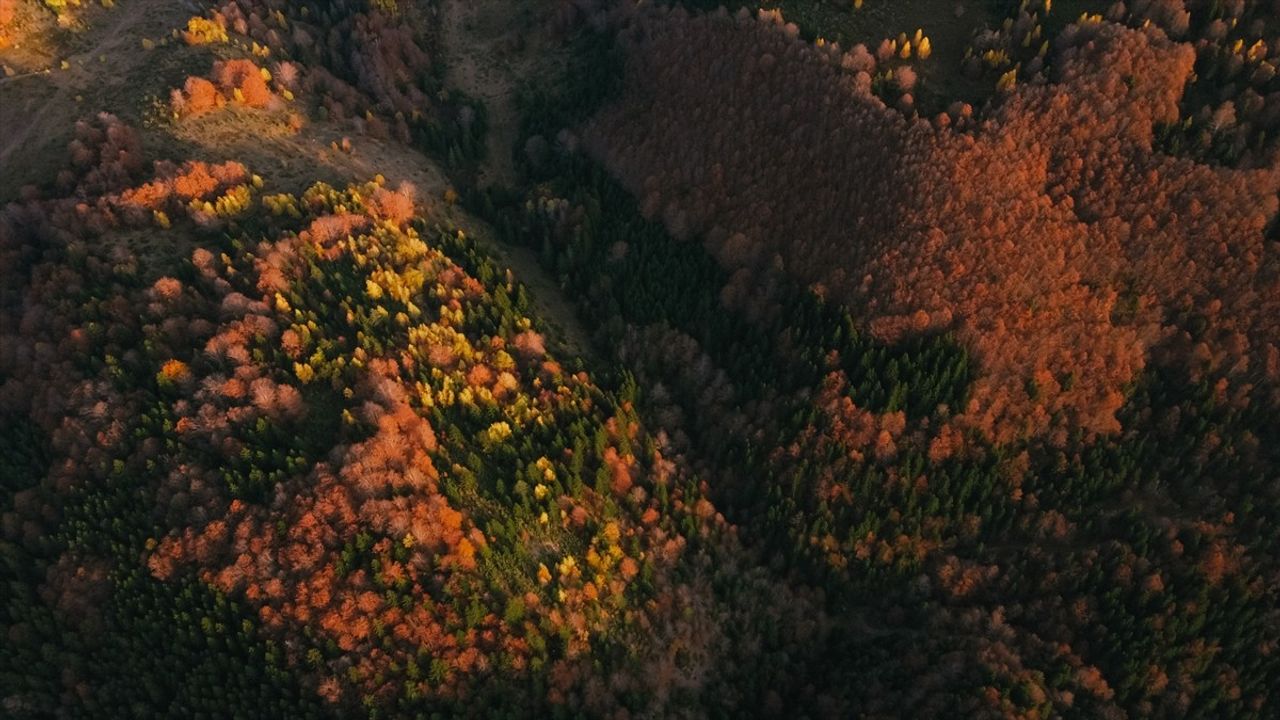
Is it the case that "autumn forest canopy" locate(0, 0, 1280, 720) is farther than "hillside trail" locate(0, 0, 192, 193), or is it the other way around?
"hillside trail" locate(0, 0, 192, 193)

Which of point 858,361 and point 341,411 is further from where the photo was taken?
point 858,361

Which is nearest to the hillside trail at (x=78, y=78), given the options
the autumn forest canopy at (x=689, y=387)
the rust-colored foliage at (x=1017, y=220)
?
the autumn forest canopy at (x=689, y=387)

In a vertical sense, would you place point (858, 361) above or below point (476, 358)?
above

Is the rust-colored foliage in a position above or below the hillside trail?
above

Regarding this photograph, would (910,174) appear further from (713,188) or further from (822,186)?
(713,188)

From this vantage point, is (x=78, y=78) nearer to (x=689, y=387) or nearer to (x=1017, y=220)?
(x=689, y=387)

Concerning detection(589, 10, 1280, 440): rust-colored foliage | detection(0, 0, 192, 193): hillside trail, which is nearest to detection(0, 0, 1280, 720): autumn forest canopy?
detection(589, 10, 1280, 440): rust-colored foliage

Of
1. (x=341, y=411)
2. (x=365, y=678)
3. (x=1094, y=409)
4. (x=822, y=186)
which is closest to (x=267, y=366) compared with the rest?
(x=341, y=411)

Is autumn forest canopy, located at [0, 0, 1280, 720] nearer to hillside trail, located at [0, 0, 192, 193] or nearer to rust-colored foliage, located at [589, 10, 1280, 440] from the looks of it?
rust-colored foliage, located at [589, 10, 1280, 440]
